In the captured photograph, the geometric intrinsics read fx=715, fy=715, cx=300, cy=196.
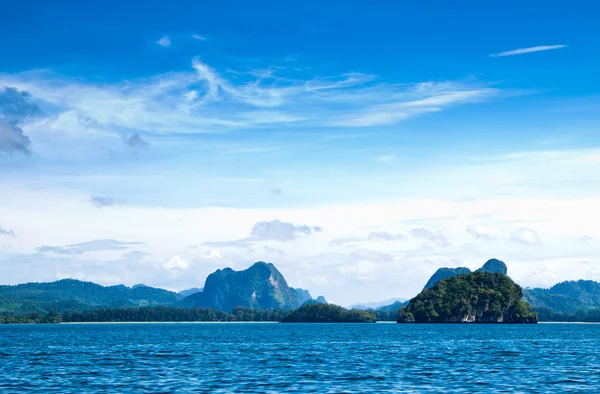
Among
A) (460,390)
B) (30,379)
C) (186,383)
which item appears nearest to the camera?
(460,390)

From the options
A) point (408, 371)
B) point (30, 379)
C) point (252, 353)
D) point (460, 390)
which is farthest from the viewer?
point (252, 353)

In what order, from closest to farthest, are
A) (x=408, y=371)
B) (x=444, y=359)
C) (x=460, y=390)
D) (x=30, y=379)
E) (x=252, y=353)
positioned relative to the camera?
(x=460, y=390) → (x=30, y=379) → (x=408, y=371) → (x=444, y=359) → (x=252, y=353)

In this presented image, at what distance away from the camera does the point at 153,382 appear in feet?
218

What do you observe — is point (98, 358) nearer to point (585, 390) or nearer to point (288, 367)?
point (288, 367)

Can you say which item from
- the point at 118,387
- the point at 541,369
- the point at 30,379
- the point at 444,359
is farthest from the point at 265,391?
the point at 444,359

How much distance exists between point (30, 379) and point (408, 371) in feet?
126

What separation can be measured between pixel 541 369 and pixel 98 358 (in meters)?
58.9

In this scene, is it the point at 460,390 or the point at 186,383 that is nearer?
the point at 460,390

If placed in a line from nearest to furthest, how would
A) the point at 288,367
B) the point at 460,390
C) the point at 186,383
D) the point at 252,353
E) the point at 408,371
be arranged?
1. the point at 460,390
2. the point at 186,383
3. the point at 408,371
4. the point at 288,367
5. the point at 252,353

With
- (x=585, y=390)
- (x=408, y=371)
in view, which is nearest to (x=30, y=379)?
(x=408, y=371)

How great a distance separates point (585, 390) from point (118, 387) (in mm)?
40181

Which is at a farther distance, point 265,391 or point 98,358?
point 98,358

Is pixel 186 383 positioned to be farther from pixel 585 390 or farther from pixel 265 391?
pixel 585 390

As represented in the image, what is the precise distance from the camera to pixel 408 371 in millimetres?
76312
